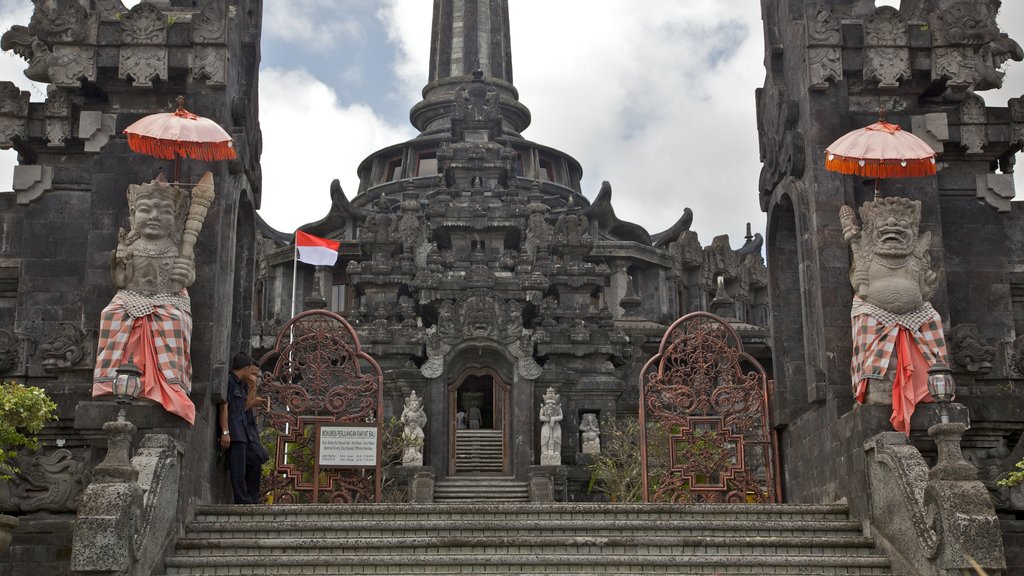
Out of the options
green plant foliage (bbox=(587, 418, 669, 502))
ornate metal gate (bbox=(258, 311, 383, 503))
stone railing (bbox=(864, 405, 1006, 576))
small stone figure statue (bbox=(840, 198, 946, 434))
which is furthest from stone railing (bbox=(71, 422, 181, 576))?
green plant foliage (bbox=(587, 418, 669, 502))

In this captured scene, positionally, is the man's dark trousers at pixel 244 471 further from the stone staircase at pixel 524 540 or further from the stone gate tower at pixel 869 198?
the stone gate tower at pixel 869 198

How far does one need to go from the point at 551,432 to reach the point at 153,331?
18009mm

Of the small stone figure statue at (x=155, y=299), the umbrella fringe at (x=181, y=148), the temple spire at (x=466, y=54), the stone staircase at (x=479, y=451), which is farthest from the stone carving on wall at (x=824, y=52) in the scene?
the temple spire at (x=466, y=54)

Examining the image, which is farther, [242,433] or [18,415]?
[242,433]

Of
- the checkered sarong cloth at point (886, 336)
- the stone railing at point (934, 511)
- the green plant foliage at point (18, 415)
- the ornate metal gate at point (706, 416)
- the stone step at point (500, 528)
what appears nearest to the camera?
the stone railing at point (934, 511)

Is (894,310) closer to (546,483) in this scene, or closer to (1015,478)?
(1015,478)

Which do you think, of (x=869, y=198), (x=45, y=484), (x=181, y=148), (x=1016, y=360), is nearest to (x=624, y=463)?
(x=1016, y=360)

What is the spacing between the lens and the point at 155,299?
14.2 metres

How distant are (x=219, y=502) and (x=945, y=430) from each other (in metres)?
8.66

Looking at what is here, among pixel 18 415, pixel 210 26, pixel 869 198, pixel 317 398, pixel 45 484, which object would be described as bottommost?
pixel 45 484

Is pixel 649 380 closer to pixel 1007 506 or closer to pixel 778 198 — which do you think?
pixel 778 198

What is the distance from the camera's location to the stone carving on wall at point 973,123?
17.0 m

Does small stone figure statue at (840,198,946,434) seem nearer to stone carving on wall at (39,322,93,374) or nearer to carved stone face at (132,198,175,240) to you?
carved stone face at (132,198,175,240)

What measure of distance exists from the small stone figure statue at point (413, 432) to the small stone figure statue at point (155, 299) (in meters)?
15.4
